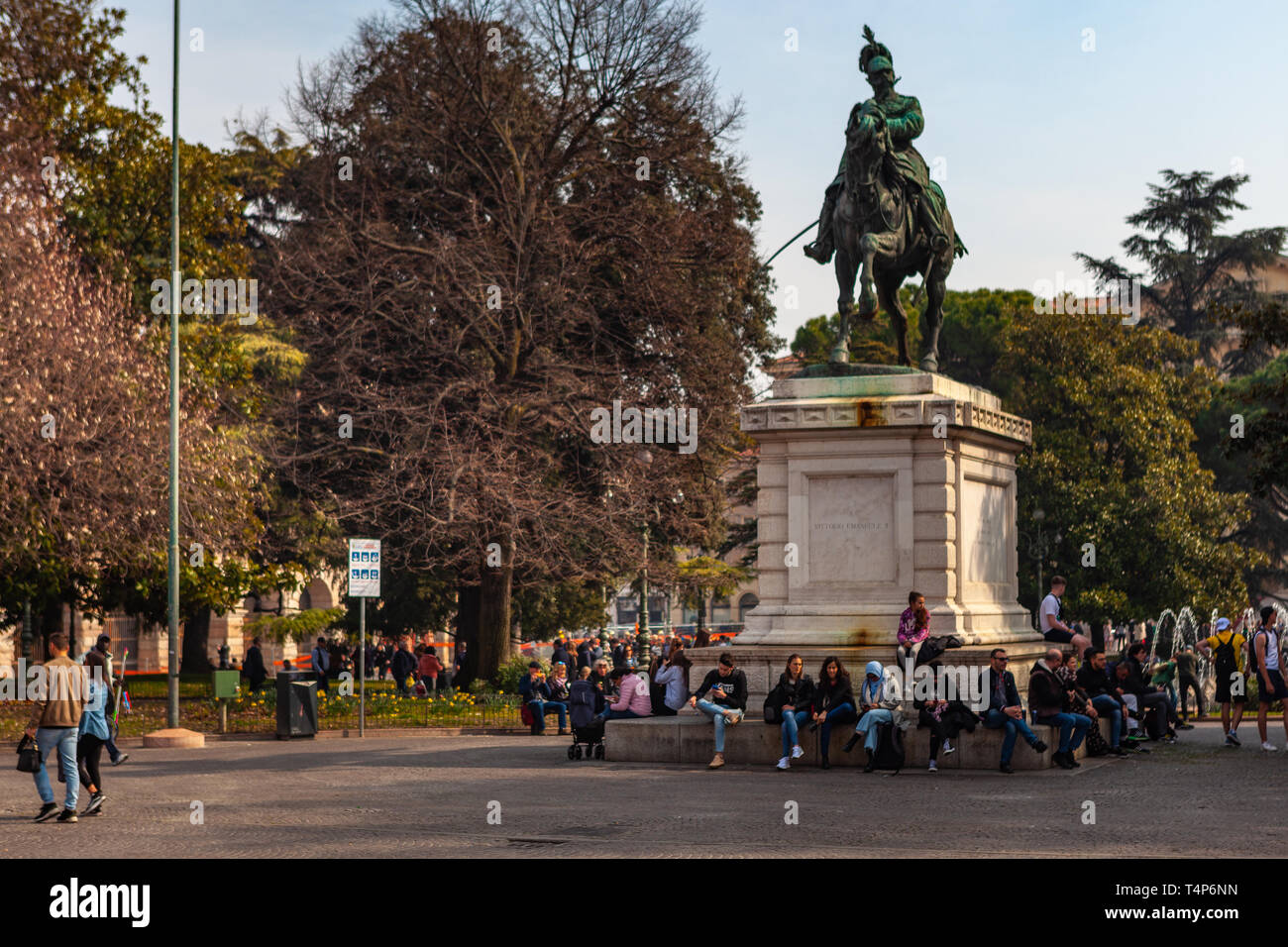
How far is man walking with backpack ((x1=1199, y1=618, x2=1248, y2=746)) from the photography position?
843 inches

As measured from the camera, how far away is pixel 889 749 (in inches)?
698

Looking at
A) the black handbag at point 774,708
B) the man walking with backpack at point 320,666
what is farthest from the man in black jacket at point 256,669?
the black handbag at point 774,708

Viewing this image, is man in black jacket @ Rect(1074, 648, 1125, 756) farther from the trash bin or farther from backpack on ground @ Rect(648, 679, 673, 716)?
the trash bin

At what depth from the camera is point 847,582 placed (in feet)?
64.2

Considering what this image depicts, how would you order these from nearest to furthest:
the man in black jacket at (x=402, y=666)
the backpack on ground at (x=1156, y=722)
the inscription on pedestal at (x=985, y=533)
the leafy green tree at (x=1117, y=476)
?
A: the inscription on pedestal at (x=985, y=533)
the backpack on ground at (x=1156, y=722)
the man in black jacket at (x=402, y=666)
the leafy green tree at (x=1117, y=476)

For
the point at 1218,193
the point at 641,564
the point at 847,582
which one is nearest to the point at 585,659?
the point at 641,564

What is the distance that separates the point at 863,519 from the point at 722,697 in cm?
260

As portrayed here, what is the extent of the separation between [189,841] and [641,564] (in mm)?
25971

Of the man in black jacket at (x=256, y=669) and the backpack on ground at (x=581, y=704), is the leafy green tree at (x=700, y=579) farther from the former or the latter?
the backpack on ground at (x=581, y=704)

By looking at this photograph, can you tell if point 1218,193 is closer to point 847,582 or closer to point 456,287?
point 456,287

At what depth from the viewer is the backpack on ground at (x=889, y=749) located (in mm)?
17703

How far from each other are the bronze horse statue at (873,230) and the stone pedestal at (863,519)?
97cm

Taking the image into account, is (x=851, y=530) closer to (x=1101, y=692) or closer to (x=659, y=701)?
(x=1101, y=692)

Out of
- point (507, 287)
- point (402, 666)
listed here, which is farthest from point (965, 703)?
point (402, 666)
